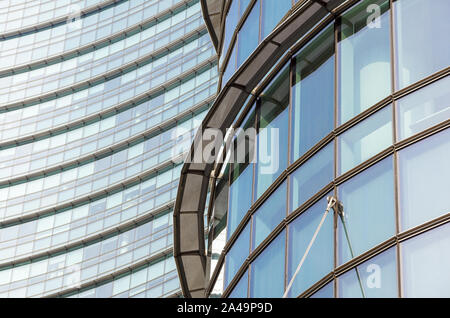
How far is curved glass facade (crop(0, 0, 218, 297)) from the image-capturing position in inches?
1975

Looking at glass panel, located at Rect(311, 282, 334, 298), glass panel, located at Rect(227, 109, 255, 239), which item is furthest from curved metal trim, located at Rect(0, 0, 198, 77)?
glass panel, located at Rect(311, 282, 334, 298)

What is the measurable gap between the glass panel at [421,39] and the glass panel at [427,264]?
9.97ft

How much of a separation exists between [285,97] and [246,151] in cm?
158

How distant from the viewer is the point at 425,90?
635 inches

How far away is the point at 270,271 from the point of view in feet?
58.7

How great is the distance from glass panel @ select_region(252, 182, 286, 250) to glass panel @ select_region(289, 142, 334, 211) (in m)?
0.36

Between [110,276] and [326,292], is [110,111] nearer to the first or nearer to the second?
[110,276]

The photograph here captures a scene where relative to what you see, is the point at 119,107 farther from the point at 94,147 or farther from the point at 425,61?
the point at 425,61

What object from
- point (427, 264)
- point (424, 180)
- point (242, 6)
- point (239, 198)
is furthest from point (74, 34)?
point (427, 264)

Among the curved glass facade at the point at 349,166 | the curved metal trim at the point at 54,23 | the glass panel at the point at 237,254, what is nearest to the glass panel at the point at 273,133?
the curved glass facade at the point at 349,166

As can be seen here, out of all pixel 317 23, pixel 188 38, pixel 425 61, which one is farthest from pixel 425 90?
pixel 188 38
